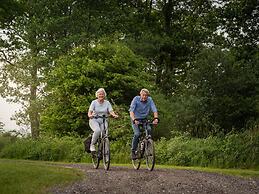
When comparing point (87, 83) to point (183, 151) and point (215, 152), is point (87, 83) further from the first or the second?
point (215, 152)

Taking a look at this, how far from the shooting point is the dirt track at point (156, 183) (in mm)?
10781

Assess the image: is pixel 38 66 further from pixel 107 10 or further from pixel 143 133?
pixel 143 133

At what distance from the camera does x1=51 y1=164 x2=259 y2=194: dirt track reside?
10.8 m

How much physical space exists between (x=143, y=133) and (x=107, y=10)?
25.7m

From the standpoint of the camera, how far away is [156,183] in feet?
37.1

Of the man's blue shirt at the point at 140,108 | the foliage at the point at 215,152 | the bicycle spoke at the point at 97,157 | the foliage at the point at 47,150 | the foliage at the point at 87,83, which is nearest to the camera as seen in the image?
the man's blue shirt at the point at 140,108

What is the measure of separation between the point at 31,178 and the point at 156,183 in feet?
9.16

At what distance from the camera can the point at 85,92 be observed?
26.1m

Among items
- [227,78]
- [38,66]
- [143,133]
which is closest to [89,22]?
[38,66]

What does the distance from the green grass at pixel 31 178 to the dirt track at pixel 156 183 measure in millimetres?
333

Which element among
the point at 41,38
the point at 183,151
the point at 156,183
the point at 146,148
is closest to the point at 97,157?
the point at 146,148

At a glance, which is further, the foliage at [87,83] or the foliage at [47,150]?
the foliage at [87,83]

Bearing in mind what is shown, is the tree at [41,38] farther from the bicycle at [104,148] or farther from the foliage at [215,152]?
the bicycle at [104,148]

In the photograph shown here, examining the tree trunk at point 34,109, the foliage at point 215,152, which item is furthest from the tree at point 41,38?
the foliage at point 215,152
